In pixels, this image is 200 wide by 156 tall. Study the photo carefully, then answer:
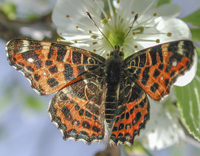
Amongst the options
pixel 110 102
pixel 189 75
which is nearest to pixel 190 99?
pixel 189 75

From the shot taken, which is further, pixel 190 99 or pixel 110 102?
pixel 190 99

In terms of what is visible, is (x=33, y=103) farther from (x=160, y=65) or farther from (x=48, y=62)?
(x=160, y=65)

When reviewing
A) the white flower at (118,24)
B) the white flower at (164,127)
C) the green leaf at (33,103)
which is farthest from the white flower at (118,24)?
the green leaf at (33,103)

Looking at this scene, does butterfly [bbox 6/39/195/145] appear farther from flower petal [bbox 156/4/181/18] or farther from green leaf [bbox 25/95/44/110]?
green leaf [bbox 25/95/44/110]

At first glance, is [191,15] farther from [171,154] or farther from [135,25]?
[171,154]

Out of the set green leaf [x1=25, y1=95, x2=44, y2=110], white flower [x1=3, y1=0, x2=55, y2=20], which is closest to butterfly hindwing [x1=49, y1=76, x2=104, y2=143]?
white flower [x1=3, y1=0, x2=55, y2=20]

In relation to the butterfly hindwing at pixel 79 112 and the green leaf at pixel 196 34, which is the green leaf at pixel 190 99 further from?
the butterfly hindwing at pixel 79 112
